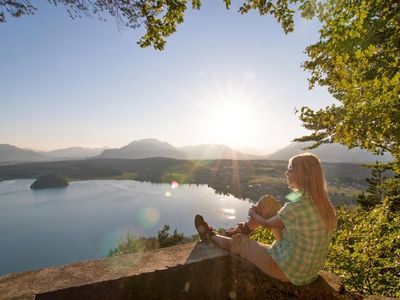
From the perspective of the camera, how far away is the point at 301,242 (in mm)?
3002

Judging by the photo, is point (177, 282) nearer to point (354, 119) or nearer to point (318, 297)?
point (318, 297)

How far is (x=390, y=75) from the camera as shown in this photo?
5.07 m

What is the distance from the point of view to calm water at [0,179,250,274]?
220 feet

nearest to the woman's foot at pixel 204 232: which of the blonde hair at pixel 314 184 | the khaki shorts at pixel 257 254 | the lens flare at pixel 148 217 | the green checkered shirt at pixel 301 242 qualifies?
the khaki shorts at pixel 257 254

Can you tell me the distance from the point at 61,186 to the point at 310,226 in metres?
152

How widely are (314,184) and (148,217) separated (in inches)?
3619

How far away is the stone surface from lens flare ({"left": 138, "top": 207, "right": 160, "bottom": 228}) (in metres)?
82.8

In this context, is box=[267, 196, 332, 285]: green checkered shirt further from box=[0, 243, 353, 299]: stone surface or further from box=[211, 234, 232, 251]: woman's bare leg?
box=[211, 234, 232, 251]: woman's bare leg

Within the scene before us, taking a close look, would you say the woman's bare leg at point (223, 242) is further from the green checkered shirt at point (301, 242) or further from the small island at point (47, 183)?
the small island at point (47, 183)

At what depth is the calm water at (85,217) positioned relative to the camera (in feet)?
220

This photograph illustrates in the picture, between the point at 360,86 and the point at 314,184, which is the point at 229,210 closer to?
the point at 360,86

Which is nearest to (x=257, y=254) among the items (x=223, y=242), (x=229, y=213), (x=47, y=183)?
(x=223, y=242)

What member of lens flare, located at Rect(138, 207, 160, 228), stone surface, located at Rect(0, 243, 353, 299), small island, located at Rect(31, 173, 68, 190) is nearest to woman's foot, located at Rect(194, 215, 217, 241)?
stone surface, located at Rect(0, 243, 353, 299)

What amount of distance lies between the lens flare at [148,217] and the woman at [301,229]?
83.3 meters
